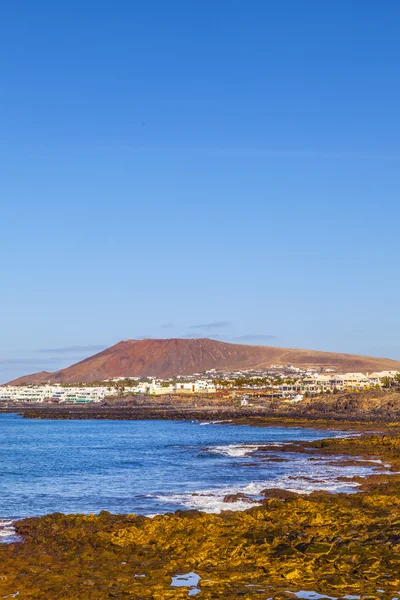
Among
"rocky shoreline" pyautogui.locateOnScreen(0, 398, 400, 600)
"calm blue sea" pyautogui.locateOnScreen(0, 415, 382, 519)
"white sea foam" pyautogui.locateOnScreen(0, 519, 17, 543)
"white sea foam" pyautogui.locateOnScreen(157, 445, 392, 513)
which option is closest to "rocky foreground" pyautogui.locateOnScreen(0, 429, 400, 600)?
"rocky shoreline" pyautogui.locateOnScreen(0, 398, 400, 600)

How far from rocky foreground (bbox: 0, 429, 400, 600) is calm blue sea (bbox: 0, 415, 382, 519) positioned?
432cm

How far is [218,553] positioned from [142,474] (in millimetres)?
23388

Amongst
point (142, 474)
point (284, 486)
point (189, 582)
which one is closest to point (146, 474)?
point (142, 474)

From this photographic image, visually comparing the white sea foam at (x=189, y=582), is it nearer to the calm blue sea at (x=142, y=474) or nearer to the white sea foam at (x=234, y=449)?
the calm blue sea at (x=142, y=474)

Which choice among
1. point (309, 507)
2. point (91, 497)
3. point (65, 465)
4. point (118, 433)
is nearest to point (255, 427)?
point (118, 433)

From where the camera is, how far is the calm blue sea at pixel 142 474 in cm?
3143

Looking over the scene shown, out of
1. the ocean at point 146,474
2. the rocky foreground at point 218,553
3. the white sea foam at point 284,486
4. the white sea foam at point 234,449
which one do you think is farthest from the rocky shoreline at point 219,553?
the white sea foam at point 234,449

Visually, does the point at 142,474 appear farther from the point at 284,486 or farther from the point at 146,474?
the point at 284,486

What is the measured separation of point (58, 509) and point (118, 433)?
203 feet

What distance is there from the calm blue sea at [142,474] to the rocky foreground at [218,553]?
4.32 m

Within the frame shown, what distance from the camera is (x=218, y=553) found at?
66.1ft

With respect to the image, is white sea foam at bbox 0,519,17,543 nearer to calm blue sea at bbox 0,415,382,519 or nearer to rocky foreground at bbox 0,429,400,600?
rocky foreground at bbox 0,429,400,600

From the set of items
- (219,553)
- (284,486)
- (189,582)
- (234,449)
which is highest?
(219,553)

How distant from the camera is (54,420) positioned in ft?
422
